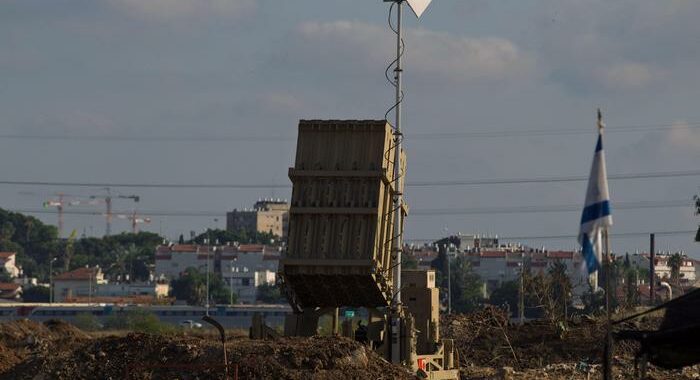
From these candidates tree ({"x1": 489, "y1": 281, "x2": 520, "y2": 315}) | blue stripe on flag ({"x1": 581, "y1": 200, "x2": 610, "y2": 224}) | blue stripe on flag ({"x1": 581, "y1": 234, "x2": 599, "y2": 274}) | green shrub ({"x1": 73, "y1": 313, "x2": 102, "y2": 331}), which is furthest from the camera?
tree ({"x1": 489, "y1": 281, "x2": 520, "y2": 315})

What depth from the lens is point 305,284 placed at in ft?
94.7

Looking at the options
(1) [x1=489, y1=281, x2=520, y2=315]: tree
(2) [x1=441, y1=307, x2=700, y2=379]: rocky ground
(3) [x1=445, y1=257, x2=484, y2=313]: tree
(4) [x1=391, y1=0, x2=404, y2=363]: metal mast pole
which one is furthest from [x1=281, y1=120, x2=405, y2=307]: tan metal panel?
(1) [x1=489, y1=281, x2=520, y2=315]: tree

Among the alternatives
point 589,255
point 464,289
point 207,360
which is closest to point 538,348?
point 207,360

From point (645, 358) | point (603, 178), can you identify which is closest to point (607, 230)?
point (603, 178)

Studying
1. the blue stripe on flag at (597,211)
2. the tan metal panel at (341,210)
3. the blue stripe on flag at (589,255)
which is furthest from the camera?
the tan metal panel at (341,210)

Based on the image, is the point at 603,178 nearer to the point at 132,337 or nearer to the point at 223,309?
the point at 132,337

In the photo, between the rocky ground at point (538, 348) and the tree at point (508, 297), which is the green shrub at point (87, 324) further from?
the rocky ground at point (538, 348)

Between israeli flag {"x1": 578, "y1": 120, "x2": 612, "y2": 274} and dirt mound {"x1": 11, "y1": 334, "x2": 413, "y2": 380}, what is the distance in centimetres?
816

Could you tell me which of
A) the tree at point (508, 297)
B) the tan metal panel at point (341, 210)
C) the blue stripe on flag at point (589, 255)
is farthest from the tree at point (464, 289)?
the blue stripe on flag at point (589, 255)

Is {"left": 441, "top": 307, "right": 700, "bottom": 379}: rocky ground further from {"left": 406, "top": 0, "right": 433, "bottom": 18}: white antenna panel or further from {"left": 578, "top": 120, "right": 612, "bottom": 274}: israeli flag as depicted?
{"left": 578, "top": 120, "right": 612, "bottom": 274}: israeli flag

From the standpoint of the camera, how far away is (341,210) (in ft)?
92.4

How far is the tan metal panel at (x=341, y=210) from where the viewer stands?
2812cm

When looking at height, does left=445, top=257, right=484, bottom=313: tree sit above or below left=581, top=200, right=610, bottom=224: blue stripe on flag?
below

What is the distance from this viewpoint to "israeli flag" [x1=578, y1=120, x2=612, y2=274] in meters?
18.2
